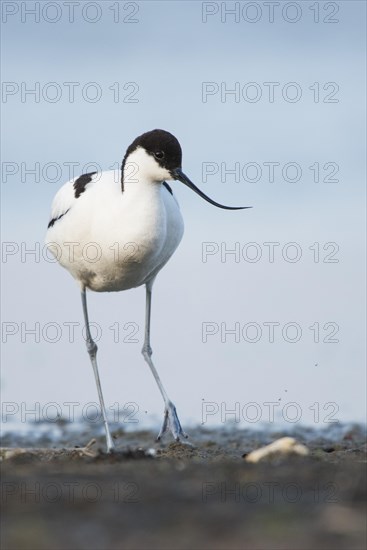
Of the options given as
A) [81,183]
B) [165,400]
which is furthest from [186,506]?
[81,183]

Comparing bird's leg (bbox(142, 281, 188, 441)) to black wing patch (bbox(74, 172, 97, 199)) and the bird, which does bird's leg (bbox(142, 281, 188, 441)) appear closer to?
the bird

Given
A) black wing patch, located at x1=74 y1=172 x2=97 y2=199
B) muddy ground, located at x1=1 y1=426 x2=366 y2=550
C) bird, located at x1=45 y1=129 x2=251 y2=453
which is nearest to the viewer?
muddy ground, located at x1=1 y1=426 x2=366 y2=550

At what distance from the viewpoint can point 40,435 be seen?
1025 centimetres

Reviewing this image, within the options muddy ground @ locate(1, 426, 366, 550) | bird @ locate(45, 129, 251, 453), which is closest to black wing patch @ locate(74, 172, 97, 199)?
bird @ locate(45, 129, 251, 453)

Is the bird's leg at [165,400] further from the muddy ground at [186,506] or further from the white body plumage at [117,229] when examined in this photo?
the muddy ground at [186,506]

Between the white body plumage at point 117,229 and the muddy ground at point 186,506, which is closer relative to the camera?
the muddy ground at point 186,506

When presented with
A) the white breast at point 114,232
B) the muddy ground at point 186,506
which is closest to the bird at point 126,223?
the white breast at point 114,232

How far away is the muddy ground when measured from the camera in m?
3.39

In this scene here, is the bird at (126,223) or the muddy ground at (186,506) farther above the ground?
the bird at (126,223)

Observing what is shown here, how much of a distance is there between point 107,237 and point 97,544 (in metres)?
5.18

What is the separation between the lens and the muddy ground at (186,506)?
133 inches

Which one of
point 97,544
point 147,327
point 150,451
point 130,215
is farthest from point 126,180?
point 97,544

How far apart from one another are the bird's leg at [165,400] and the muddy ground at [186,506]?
2932 mm

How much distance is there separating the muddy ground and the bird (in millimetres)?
2864
